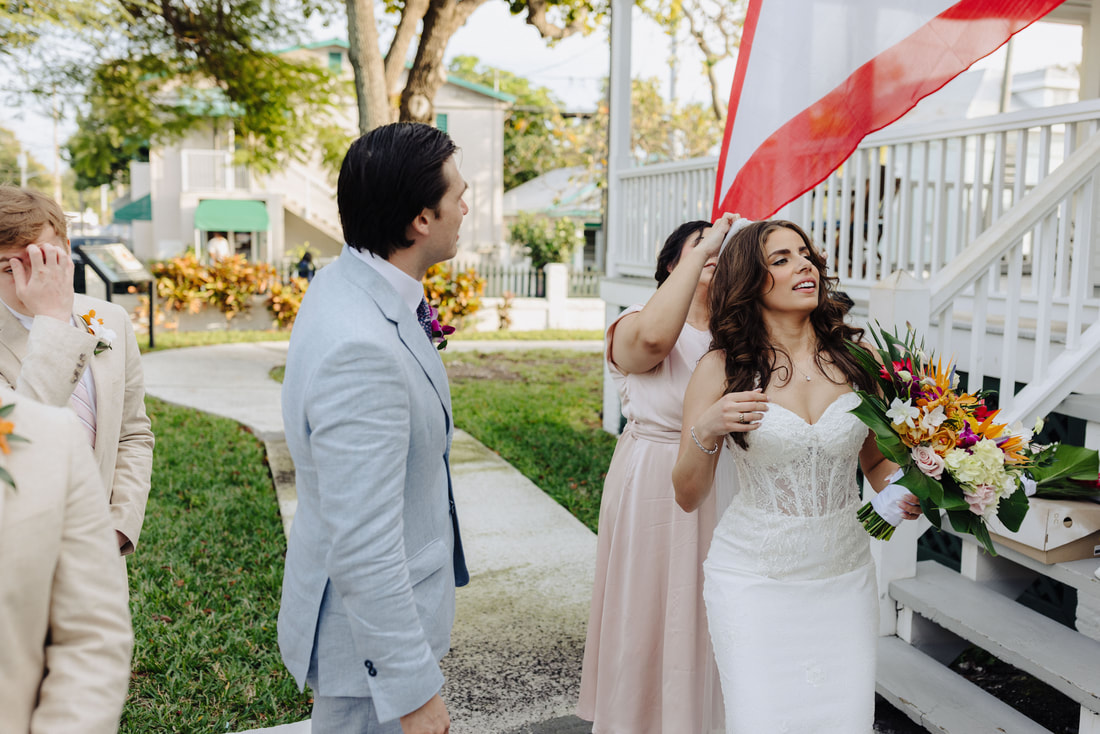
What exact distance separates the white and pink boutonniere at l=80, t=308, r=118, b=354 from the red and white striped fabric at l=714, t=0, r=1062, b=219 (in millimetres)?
2328

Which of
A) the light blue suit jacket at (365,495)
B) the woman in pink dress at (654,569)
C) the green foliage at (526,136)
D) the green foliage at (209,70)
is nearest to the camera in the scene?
the light blue suit jacket at (365,495)

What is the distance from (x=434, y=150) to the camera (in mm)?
1979

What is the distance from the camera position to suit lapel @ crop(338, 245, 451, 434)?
6.34 ft

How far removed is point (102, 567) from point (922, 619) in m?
3.50

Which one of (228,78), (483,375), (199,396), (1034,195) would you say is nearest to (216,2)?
(228,78)

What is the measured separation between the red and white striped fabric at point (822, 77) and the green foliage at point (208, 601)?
2.87 meters

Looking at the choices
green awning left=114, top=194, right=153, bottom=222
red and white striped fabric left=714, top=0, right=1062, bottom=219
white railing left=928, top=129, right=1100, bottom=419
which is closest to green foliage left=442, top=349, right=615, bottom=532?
white railing left=928, top=129, right=1100, bottom=419

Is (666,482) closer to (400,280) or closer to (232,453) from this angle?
(400,280)

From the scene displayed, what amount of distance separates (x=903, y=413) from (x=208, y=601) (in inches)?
147

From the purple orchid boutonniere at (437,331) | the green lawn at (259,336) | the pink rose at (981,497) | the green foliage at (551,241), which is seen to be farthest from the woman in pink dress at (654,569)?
the green foliage at (551,241)

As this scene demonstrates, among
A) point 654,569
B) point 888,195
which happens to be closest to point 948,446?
point 654,569

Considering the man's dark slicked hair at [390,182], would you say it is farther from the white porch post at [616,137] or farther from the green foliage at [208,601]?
the white porch post at [616,137]

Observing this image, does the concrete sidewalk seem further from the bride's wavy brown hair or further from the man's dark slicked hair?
the man's dark slicked hair

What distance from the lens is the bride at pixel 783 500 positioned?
262cm
